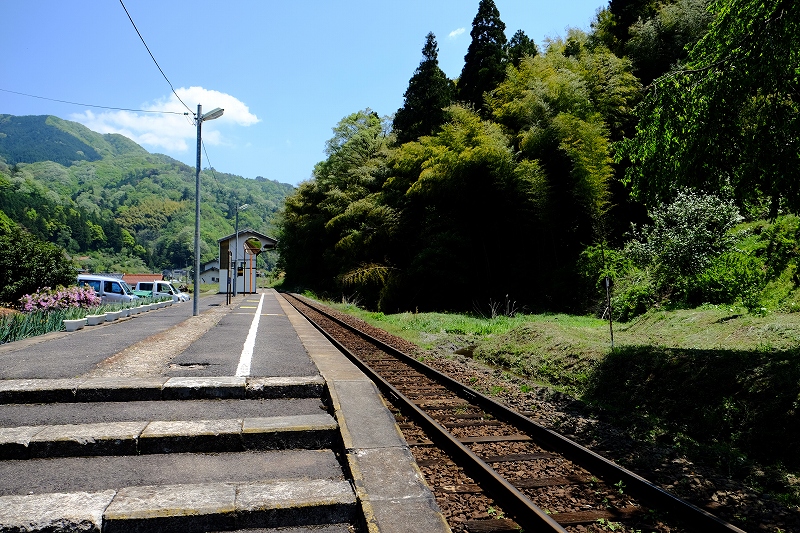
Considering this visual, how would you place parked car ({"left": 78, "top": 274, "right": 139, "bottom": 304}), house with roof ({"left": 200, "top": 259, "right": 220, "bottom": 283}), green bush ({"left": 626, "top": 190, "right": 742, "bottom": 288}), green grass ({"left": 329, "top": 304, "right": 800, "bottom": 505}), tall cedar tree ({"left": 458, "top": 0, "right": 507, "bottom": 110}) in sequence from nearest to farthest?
green grass ({"left": 329, "top": 304, "right": 800, "bottom": 505}), green bush ({"left": 626, "top": 190, "right": 742, "bottom": 288}), parked car ({"left": 78, "top": 274, "right": 139, "bottom": 304}), tall cedar tree ({"left": 458, "top": 0, "right": 507, "bottom": 110}), house with roof ({"left": 200, "top": 259, "right": 220, "bottom": 283})

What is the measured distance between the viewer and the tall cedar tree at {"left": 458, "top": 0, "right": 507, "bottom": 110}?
1223 inches

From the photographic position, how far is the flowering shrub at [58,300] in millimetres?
12508

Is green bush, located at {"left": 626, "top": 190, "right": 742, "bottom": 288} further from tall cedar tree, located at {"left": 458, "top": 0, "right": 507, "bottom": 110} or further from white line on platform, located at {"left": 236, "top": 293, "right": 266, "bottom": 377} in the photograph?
tall cedar tree, located at {"left": 458, "top": 0, "right": 507, "bottom": 110}

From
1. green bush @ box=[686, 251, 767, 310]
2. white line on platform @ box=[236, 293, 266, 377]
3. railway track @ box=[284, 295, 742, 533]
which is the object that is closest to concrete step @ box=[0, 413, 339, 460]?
railway track @ box=[284, 295, 742, 533]

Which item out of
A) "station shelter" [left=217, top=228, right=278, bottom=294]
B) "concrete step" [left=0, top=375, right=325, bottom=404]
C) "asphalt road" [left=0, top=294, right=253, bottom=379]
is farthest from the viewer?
"station shelter" [left=217, top=228, right=278, bottom=294]

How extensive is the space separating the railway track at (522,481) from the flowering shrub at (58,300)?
426 inches

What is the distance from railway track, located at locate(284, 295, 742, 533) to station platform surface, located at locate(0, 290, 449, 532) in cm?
36

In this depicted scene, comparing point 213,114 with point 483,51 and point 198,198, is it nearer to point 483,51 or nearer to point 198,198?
point 198,198

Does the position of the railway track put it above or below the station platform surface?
below

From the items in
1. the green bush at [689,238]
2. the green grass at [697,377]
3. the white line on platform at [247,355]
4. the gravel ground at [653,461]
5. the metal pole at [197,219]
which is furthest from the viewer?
the metal pole at [197,219]

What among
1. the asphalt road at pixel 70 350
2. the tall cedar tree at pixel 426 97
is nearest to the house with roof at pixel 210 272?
the tall cedar tree at pixel 426 97

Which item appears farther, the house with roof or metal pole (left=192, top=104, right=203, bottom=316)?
the house with roof

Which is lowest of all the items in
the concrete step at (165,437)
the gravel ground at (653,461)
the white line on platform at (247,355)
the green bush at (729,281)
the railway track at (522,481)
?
the gravel ground at (653,461)

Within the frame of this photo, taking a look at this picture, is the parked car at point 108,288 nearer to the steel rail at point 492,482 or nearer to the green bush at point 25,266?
the green bush at point 25,266
